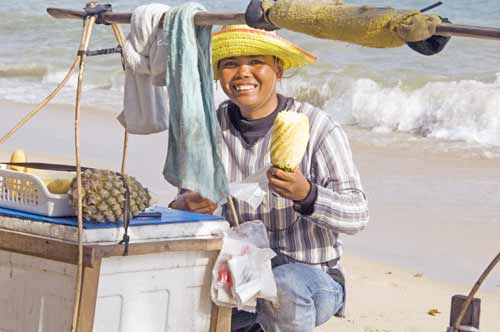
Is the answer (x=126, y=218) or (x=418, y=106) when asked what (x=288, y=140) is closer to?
(x=126, y=218)

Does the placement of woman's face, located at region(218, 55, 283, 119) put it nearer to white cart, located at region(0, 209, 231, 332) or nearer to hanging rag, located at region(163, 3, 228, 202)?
hanging rag, located at region(163, 3, 228, 202)

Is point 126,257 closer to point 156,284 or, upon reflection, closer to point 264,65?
point 156,284

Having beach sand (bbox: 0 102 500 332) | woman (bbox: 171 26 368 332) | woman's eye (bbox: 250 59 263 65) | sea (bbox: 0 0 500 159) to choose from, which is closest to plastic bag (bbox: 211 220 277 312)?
woman (bbox: 171 26 368 332)

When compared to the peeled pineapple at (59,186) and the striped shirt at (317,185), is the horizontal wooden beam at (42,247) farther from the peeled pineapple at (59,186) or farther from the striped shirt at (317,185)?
the striped shirt at (317,185)

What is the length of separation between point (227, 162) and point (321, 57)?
984 centimetres

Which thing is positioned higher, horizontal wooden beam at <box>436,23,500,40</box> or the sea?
horizontal wooden beam at <box>436,23,500,40</box>

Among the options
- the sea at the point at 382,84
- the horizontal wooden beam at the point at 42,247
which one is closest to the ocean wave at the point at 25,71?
the sea at the point at 382,84

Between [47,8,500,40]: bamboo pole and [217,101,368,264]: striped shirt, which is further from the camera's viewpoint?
[217,101,368,264]: striped shirt

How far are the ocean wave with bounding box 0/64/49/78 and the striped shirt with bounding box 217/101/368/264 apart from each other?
419 inches

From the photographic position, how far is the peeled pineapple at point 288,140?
2.91m

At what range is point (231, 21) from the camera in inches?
113

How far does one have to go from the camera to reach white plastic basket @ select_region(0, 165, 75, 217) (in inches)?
116

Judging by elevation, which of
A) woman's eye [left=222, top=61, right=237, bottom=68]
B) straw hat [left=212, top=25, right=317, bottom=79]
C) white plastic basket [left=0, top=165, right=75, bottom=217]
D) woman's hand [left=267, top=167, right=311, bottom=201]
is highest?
straw hat [left=212, top=25, right=317, bottom=79]

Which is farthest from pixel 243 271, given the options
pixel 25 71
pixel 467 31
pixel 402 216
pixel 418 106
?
pixel 25 71
